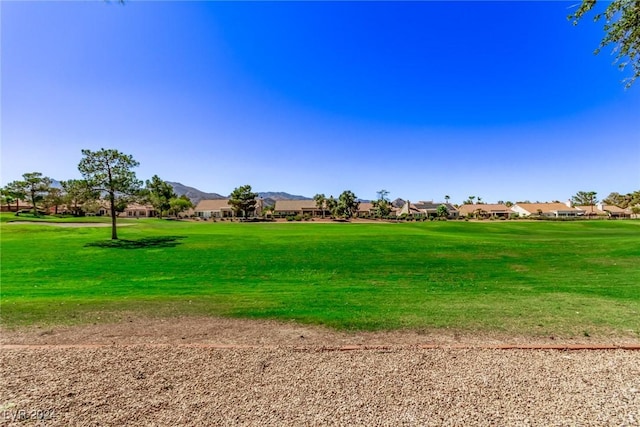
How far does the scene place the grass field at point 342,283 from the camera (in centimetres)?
794

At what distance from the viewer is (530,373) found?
496 cm

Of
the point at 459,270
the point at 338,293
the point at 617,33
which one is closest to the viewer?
the point at 617,33

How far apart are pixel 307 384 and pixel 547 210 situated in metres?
144

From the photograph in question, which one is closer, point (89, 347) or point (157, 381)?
point (157, 381)

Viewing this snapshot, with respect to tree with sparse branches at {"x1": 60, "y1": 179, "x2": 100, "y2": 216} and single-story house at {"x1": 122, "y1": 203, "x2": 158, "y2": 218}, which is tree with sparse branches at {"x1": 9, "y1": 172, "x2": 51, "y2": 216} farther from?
tree with sparse branches at {"x1": 60, "y1": 179, "x2": 100, "y2": 216}

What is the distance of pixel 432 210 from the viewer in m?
112

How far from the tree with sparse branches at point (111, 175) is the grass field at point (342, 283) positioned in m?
5.12

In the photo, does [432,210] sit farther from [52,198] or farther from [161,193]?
[52,198]

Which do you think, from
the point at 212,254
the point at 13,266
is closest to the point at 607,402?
the point at 212,254

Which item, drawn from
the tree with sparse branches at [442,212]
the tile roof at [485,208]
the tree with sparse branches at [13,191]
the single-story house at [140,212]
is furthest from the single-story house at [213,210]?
the tile roof at [485,208]

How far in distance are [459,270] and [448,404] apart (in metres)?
12.7

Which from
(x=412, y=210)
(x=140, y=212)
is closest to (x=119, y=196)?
(x=140, y=212)

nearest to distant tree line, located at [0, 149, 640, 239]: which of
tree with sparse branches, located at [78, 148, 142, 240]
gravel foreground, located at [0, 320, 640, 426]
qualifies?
tree with sparse branches, located at [78, 148, 142, 240]

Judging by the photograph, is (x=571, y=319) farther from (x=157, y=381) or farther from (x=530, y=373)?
(x=157, y=381)
